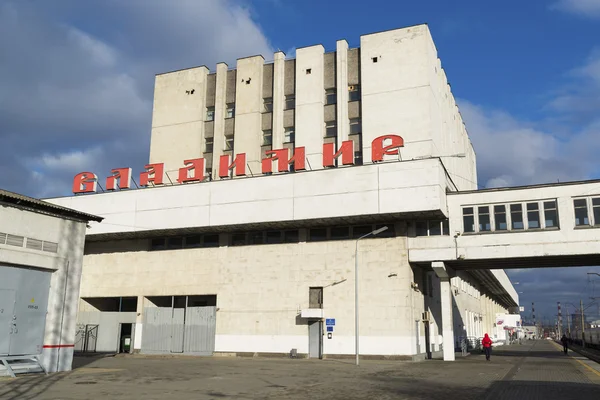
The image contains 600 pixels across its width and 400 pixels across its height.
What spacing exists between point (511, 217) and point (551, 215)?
103 inches

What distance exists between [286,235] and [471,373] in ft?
65.3

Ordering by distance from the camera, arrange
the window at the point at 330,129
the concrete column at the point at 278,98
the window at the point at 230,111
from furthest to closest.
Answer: the window at the point at 230,111
the concrete column at the point at 278,98
the window at the point at 330,129

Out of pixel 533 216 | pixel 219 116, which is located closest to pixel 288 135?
pixel 219 116

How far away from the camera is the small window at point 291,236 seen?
43.4m

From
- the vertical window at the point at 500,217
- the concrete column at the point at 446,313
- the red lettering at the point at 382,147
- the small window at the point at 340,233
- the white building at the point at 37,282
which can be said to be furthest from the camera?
the small window at the point at 340,233

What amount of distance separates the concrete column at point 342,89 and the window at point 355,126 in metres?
Answer: 0.41

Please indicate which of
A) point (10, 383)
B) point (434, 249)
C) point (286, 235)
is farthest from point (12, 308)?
A: point (434, 249)

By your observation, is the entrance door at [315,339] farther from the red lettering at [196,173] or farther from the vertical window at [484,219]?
the red lettering at [196,173]

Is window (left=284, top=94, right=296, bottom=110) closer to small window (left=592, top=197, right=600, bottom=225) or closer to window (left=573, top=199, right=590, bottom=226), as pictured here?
window (left=573, top=199, right=590, bottom=226)

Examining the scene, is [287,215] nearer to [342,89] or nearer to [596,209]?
[342,89]

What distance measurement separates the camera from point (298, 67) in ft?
168

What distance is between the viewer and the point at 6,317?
2425 centimetres

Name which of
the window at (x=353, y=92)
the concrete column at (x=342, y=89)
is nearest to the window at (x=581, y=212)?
the concrete column at (x=342, y=89)

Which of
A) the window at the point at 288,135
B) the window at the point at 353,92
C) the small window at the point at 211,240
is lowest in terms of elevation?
the small window at the point at 211,240
